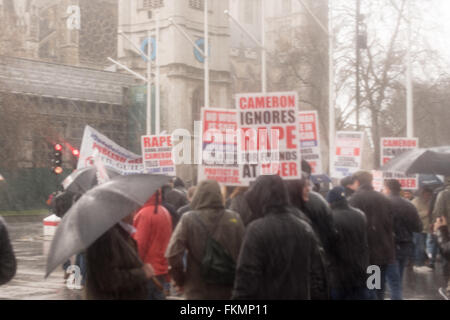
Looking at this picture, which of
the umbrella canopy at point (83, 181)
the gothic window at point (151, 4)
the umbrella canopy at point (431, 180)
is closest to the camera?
the umbrella canopy at point (83, 181)

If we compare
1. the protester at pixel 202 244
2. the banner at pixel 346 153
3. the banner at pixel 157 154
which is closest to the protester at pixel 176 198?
the banner at pixel 157 154

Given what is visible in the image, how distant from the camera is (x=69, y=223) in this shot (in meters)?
5.38

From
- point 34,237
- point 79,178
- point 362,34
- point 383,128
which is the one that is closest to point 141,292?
point 79,178

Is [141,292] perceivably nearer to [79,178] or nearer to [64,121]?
[79,178]

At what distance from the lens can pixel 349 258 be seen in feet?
25.5

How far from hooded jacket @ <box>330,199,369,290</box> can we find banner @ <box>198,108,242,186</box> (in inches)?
47.6

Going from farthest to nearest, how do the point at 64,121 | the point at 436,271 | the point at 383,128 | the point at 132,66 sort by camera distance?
the point at 132,66, the point at 64,121, the point at 383,128, the point at 436,271

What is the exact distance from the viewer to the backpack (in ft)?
20.2

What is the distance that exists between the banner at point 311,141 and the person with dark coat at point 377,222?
1.58 metres

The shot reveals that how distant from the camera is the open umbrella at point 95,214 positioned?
514 centimetres

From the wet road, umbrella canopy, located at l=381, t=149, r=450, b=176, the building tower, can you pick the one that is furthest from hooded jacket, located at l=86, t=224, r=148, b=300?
the building tower

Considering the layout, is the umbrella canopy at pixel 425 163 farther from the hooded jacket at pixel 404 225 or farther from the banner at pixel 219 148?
the banner at pixel 219 148

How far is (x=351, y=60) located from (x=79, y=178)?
2133cm

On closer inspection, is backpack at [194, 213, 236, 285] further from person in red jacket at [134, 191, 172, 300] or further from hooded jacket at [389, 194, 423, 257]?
hooded jacket at [389, 194, 423, 257]
